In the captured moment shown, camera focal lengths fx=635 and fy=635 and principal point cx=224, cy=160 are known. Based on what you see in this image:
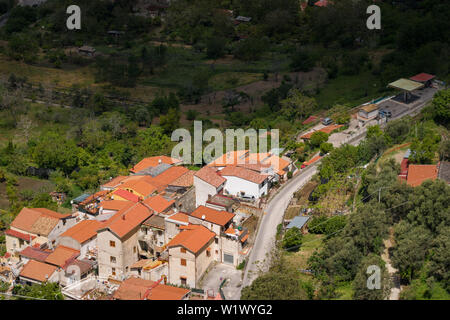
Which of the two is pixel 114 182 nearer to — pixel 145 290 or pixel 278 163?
pixel 278 163

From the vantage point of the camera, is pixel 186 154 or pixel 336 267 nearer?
pixel 336 267

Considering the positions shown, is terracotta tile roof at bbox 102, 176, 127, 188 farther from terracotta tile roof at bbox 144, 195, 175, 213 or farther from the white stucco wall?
the white stucco wall

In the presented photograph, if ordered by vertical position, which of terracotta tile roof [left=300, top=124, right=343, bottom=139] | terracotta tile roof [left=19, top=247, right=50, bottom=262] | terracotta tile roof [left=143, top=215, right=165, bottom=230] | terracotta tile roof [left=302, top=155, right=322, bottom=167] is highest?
terracotta tile roof [left=300, top=124, right=343, bottom=139]

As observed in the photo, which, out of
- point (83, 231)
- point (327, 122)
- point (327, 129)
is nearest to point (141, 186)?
point (83, 231)

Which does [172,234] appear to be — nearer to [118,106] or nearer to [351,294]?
[351,294]

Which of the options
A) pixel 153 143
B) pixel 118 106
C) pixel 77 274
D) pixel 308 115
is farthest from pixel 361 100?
pixel 77 274

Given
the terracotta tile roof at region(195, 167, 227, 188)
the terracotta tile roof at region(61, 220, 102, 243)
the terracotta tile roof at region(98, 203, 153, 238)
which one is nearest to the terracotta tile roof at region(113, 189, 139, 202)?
the terracotta tile roof at region(98, 203, 153, 238)

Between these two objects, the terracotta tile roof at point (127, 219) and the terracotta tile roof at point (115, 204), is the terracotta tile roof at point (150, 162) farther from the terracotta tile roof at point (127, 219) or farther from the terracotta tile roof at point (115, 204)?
the terracotta tile roof at point (127, 219)
